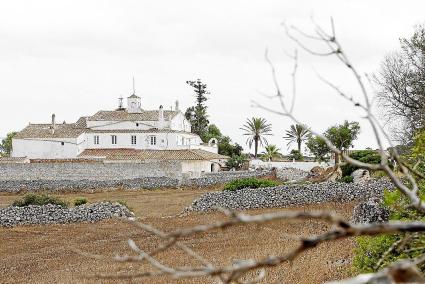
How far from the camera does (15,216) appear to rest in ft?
102

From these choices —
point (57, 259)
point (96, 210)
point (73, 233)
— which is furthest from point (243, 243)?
point (96, 210)

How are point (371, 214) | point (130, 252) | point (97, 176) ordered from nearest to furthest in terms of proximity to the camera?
point (371, 214) → point (130, 252) → point (97, 176)

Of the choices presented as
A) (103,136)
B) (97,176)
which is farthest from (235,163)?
(97,176)

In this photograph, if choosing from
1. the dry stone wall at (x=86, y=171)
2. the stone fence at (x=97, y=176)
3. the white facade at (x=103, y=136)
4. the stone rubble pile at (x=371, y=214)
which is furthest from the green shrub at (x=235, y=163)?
the stone rubble pile at (x=371, y=214)

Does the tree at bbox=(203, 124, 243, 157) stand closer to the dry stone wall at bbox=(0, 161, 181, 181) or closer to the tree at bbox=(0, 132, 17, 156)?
the dry stone wall at bbox=(0, 161, 181, 181)

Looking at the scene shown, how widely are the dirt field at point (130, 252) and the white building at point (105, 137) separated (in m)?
44.1

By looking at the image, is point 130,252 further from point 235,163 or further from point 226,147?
point 226,147

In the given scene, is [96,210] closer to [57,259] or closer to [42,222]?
[42,222]

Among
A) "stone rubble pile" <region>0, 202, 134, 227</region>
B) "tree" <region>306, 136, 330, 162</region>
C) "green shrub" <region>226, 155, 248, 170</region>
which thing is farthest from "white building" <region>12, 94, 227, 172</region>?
"stone rubble pile" <region>0, 202, 134, 227</region>

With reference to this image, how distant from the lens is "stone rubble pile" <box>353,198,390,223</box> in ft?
56.9

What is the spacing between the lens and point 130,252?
18.3 metres

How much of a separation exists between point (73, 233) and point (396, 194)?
70.5 feet

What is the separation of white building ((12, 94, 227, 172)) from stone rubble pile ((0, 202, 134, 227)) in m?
39.5

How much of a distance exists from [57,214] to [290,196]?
477 inches
